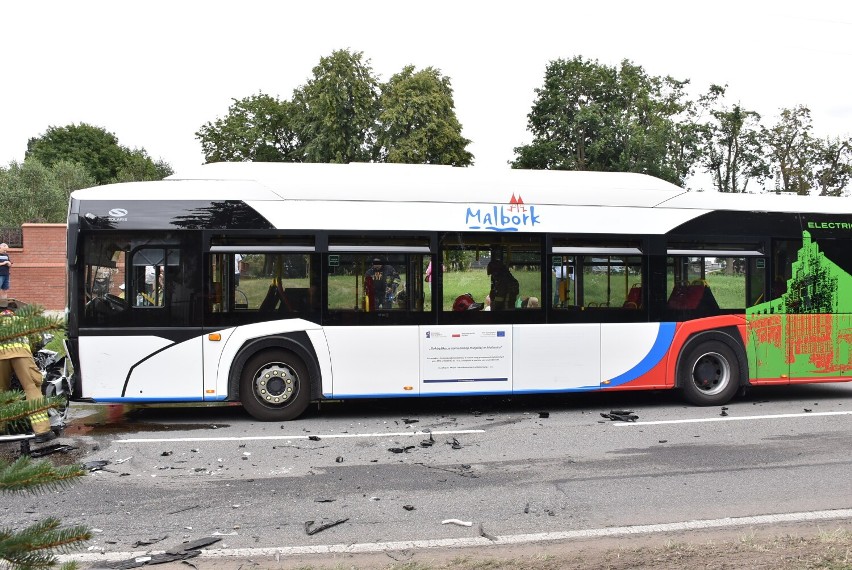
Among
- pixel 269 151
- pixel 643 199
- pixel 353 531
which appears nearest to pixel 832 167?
pixel 269 151

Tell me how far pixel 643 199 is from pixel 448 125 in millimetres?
43298

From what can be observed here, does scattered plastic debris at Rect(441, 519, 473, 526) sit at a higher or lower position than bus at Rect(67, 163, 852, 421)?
lower

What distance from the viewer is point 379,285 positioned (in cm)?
982

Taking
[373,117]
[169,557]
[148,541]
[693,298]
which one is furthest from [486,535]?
[373,117]

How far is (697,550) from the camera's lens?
4855 mm

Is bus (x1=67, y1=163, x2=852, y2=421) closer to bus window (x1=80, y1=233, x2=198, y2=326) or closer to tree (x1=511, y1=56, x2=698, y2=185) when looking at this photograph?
bus window (x1=80, y1=233, x2=198, y2=326)

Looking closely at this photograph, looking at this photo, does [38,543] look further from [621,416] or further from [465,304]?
[621,416]

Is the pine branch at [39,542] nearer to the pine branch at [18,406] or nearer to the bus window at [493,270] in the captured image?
the pine branch at [18,406]

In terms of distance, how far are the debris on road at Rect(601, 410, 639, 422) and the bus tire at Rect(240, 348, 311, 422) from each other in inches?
157

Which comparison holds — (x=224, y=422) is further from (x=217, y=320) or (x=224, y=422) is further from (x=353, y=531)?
(x=353, y=531)

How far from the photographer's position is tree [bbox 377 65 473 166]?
5131 centimetres

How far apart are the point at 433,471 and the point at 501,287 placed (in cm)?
343

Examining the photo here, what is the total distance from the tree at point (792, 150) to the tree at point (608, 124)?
211 inches

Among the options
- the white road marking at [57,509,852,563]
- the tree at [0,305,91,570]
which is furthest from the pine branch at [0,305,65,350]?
the white road marking at [57,509,852,563]
